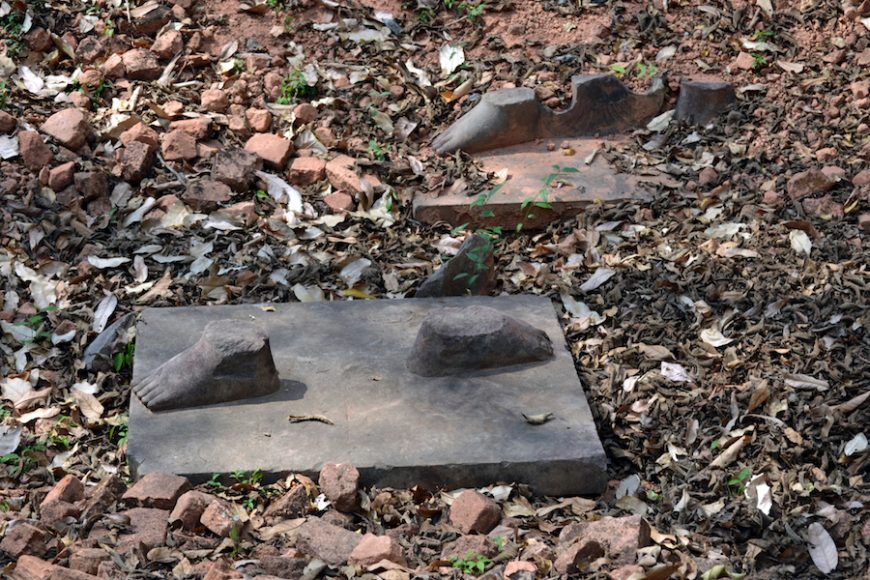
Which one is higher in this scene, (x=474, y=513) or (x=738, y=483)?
(x=474, y=513)

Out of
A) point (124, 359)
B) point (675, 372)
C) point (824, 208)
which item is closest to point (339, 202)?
point (124, 359)

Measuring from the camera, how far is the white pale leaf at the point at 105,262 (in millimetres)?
5008

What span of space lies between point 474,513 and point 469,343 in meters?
0.73

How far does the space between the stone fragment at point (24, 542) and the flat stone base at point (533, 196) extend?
8.39ft

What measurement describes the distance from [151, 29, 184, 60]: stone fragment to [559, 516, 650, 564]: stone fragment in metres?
3.69

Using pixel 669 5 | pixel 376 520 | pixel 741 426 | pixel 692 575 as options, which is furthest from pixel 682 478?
pixel 669 5

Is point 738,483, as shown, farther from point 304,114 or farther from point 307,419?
point 304,114

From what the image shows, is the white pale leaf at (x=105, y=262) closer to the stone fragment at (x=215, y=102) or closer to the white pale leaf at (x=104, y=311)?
the white pale leaf at (x=104, y=311)

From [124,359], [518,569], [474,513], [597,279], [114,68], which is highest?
[518,569]

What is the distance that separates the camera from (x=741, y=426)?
13.4ft

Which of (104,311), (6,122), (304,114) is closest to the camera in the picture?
(104,311)

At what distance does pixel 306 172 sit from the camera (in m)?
5.58

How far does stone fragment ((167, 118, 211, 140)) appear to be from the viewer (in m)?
5.73

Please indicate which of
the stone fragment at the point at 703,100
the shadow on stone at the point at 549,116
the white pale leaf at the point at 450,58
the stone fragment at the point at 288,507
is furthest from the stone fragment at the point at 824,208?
the stone fragment at the point at 288,507
